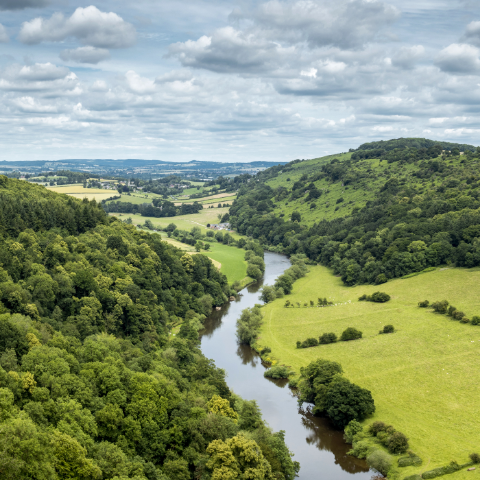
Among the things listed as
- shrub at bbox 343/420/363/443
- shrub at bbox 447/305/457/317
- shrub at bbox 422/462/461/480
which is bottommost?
shrub at bbox 343/420/363/443

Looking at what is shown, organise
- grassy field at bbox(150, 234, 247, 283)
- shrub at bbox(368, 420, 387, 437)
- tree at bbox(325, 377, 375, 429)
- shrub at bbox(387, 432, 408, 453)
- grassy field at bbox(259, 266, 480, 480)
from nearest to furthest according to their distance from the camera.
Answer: shrub at bbox(387, 432, 408, 453) < grassy field at bbox(259, 266, 480, 480) < shrub at bbox(368, 420, 387, 437) < tree at bbox(325, 377, 375, 429) < grassy field at bbox(150, 234, 247, 283)

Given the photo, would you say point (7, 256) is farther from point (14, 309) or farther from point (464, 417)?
point (464, 417)

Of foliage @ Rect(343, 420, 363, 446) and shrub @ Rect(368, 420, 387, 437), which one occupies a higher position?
shrub @ Rect(368, 420, 387, 437)

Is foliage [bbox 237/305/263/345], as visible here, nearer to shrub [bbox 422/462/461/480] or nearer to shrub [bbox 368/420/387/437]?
shrub [bbox 368/420/387/437]

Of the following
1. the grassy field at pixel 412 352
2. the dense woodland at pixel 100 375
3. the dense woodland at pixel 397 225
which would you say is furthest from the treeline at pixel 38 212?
the dense woodland at pixel 397 225

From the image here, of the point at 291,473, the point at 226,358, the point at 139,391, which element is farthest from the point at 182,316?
the point at 291,473

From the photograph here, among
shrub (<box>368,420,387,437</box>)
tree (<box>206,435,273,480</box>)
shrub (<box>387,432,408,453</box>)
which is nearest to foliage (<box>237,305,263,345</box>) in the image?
shrub (<box>368,420,387,437</box>)

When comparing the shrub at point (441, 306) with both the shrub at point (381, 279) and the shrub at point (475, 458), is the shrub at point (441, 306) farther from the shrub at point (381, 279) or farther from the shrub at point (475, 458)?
the shrub at point (475, 458)
